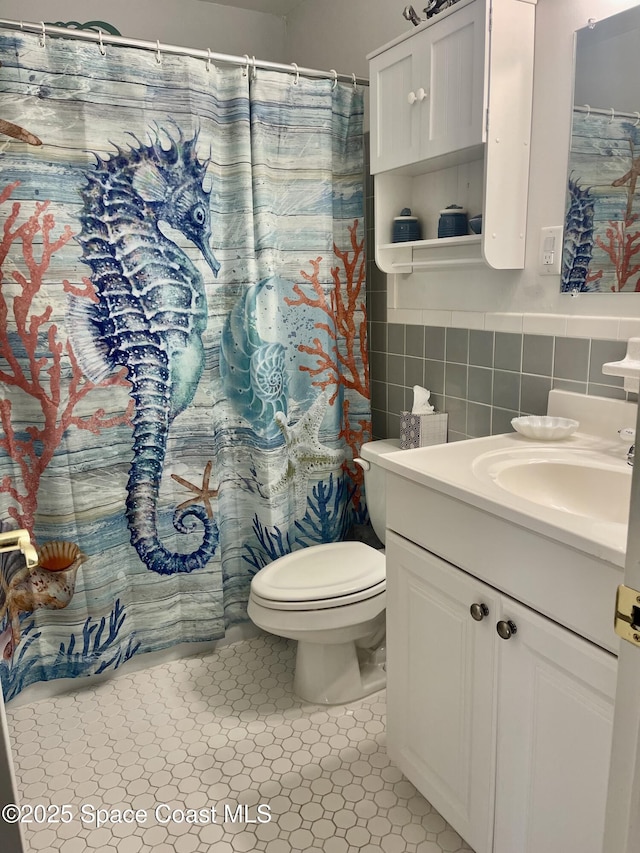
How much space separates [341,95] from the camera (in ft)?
6.93

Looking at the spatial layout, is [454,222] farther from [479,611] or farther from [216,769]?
[216,769]

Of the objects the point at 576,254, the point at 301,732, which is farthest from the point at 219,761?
the point at 576,254

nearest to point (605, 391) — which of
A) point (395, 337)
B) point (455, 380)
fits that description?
point (455, 380)

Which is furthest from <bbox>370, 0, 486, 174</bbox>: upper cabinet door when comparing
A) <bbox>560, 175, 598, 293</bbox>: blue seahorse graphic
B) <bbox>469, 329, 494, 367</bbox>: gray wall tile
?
<bbox>469, 329, 494, 367</bbox>: gray wall tile

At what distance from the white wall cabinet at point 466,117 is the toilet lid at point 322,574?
92cm

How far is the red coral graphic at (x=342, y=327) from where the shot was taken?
7.09 feet

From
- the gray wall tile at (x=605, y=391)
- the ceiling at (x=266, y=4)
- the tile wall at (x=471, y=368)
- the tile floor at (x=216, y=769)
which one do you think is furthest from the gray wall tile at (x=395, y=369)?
the ceiling at (x=266, y=4)

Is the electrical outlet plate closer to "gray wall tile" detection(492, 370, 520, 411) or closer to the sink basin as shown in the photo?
"gray wall tile" detection(492, 370, 520, 411)

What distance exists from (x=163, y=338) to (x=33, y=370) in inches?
15.1

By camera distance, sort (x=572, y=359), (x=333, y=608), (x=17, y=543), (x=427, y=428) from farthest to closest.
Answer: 1. (x=427, y=428)
2. (x=333, y=608)
3. (x=572, y=359)
4. (x=17, y=543)

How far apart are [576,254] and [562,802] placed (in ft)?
3.82

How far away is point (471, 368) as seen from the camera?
1905 mm

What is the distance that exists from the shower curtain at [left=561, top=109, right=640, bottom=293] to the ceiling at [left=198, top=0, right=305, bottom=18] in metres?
1.69

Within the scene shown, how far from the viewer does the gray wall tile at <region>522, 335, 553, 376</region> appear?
5.39 feet
